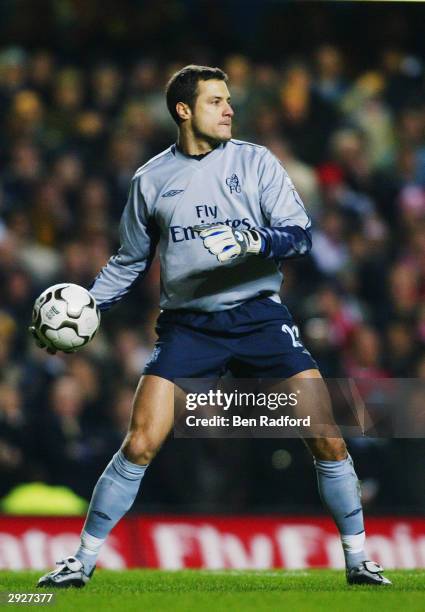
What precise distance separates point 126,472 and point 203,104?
1.48 metres

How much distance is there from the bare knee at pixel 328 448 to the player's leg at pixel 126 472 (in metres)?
A: 0.56

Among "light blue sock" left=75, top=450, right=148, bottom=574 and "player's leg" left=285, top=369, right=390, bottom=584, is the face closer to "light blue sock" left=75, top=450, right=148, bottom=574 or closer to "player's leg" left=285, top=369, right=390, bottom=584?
"player's leg" left=285, top=369, right=390, bottom=584

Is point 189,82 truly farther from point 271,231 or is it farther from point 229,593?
point 229,593

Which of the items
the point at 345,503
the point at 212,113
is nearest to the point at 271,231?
the point at 212,113

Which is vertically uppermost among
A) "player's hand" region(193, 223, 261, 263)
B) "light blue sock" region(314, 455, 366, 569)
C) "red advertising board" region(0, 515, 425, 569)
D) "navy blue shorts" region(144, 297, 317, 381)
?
"player's hand" region(193, 223, 261, 263)

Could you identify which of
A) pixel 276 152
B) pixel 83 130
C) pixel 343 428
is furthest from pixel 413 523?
pixel 83 130

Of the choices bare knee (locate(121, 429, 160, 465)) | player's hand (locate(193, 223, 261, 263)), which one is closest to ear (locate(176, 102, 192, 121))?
player's hand (locate(193, 223, 261, 263))

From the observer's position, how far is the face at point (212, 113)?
4848 mm

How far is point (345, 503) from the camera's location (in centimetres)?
467

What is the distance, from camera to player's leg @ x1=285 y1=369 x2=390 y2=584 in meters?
4.64

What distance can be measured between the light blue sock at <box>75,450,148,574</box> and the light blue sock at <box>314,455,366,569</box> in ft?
2.31

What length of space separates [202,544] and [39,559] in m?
0.95

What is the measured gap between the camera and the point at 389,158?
32.9 ft

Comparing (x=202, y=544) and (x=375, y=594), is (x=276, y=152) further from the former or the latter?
(x=375, y=594)
